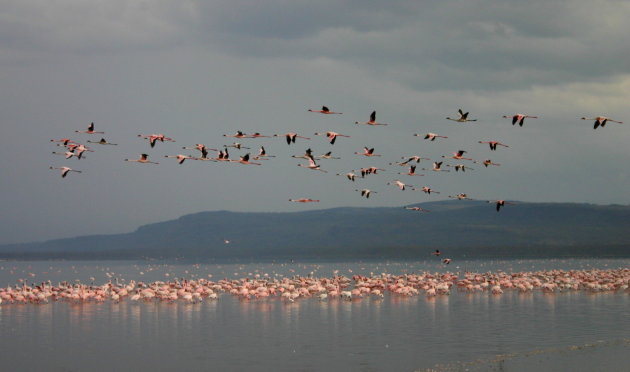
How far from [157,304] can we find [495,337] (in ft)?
68.3

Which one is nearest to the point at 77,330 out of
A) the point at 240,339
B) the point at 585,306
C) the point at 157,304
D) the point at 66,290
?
the point at 240,339

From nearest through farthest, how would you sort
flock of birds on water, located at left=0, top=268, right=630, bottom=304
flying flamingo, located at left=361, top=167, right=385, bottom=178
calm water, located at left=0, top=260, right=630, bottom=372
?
calm water, located at left=0, top=260, right=630, bottom=372
flying flamingo, located at left=361, top=167, right=385, bottom=178
flock of birds on water, located at left=0, top=268, right=630, bottom=304

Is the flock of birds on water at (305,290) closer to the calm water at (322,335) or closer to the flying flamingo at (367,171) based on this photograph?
the calm water at (322,335)

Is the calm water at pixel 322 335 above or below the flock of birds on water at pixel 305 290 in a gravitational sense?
below

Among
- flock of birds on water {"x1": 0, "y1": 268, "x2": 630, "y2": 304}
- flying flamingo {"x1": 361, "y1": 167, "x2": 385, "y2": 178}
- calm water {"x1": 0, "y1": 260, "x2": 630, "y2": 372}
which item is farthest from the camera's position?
flock of birds on water {"x1": 0, "y1": 268, "x2": 630, "y2": 304}

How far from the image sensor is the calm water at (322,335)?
25.5m

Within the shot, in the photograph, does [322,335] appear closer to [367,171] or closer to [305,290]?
[367,171]

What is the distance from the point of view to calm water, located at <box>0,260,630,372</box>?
25500 millimetres

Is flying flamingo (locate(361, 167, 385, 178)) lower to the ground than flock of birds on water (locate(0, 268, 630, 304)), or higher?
higher

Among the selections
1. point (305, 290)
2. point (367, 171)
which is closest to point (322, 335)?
point (367, 171)

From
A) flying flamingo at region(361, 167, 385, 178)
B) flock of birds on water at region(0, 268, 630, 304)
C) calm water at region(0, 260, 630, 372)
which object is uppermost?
flying flamingo at region(361, 167, 385, 178)

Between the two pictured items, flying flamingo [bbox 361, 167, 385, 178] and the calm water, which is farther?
flying flamingo [bbox 361, 167, 385, 178]

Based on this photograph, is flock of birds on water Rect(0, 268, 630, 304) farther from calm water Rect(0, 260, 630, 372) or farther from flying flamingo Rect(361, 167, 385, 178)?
flying flamingo Rect(361, 167, 385, 178)

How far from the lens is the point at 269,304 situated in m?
44.1
